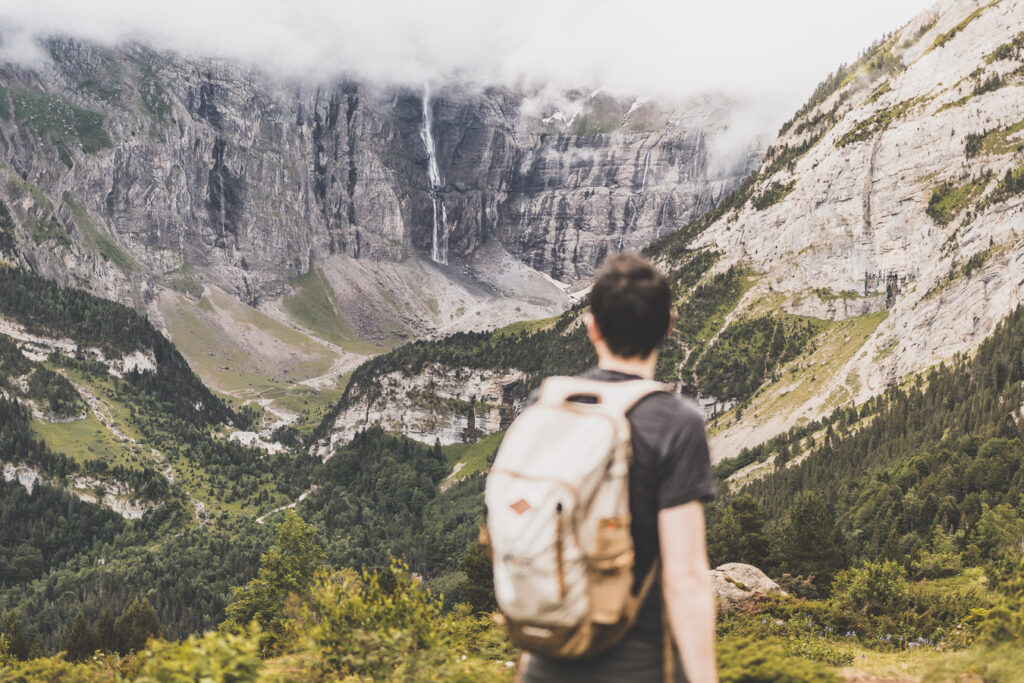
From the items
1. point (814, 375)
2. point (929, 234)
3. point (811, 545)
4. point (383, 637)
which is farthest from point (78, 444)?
point (929, 234)

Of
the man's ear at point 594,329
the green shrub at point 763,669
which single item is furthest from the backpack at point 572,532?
the green shrub at point 763,669

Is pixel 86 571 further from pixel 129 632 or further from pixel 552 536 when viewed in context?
pixel 552 536

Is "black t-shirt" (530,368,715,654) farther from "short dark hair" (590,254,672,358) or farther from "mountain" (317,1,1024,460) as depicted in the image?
"mountain" (317,1,1024,460)

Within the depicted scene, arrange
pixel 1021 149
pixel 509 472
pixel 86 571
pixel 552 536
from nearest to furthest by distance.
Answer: pixel 552 536
pixel 509 472
pixel 86 571
pixel 1021 149

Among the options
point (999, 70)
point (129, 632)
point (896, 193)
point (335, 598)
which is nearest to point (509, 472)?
point (335, 598)

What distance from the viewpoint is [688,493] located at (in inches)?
175

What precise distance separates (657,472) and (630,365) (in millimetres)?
790

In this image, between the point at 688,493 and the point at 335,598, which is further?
the point at 335,598

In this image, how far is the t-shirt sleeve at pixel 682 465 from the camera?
14.6ft

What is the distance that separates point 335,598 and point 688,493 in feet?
40.8

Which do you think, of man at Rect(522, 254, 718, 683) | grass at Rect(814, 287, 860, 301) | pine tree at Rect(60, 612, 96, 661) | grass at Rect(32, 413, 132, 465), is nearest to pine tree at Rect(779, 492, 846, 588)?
man at Rect(522, 254, 718, 683)

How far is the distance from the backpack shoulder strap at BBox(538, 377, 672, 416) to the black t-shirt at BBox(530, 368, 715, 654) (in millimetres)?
53

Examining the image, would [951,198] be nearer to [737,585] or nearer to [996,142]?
[996,142]

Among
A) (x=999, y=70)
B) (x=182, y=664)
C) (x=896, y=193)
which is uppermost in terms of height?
(x=999, y=70)
